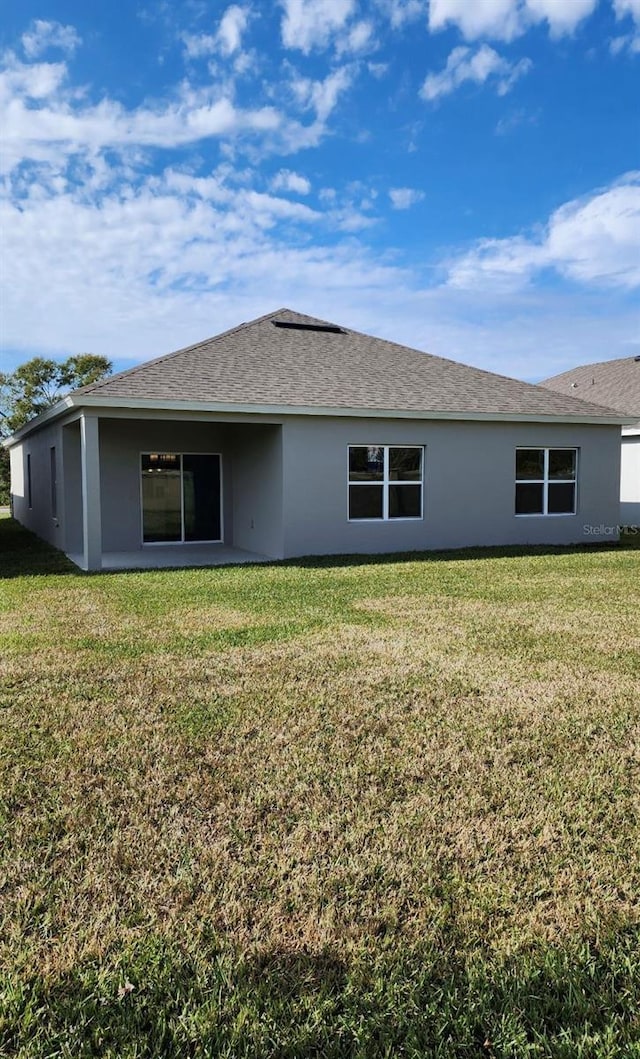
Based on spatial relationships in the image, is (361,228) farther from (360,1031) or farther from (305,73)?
(360,1031)

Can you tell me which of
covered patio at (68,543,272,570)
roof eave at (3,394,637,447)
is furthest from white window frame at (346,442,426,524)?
covered patio at (68,543,272,570)

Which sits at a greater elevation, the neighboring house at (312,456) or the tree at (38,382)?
the tree at (38,382)

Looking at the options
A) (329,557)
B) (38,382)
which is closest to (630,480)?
(329,557)

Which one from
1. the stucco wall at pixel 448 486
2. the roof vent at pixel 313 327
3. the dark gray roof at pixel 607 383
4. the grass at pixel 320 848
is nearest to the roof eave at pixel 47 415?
the stucco wall at pixel 448 486

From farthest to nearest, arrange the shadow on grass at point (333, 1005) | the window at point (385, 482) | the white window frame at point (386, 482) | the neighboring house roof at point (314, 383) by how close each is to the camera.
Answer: the window at point (385, 482)
the white window frame at point (386, 482)
the neighboring house roof at point (314, 383)
the shadow on grass at point (333, 1005)

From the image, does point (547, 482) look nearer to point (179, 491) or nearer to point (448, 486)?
point (448, 486)

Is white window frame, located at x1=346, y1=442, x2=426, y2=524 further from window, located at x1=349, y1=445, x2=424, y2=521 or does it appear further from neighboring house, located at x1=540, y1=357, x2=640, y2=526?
neighboring house, located at x1=540, y1=357, x2=640, y2=526

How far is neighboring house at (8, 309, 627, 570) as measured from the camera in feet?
43.4

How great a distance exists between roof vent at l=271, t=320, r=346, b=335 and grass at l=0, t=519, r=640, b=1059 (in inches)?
478

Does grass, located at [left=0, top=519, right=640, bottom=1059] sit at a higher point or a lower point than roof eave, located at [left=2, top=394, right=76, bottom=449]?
lower

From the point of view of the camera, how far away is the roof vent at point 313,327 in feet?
57.0

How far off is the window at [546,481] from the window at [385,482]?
8.66ft

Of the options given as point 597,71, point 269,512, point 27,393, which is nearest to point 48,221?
point 269,512

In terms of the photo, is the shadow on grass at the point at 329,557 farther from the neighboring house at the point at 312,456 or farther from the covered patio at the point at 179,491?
the covered patio at the point at 179,491
